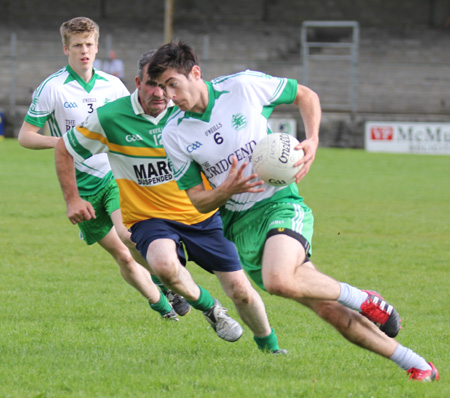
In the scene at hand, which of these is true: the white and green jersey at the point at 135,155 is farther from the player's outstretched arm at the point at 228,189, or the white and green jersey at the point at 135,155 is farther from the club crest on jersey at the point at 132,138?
the player's outstretched arm at the point at 228,189

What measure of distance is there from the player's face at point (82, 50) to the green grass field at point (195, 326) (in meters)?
2.11

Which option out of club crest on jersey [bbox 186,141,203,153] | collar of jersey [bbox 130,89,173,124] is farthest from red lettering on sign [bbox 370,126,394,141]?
club crest on jersey [bbox 186,141,203,153]

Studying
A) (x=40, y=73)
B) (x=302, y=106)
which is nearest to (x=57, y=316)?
(x=302, y=106)

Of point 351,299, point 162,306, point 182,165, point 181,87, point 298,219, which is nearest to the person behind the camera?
point 351,299

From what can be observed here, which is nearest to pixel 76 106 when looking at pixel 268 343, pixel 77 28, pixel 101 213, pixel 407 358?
pixel 77 28

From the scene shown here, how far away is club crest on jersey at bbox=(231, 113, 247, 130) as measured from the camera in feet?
16.1

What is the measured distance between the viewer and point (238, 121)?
4.91 m

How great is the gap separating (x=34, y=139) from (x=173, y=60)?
7.67ft

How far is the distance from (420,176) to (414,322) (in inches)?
501

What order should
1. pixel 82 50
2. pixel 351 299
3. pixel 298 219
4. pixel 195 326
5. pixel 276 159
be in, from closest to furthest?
pixel 351 299
pixel 276 159
pixel 298 219
pixel 195 326
pixel 82 50

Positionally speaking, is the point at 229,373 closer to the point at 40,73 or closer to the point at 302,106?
the point at 302,106

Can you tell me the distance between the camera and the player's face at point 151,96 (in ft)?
18.4

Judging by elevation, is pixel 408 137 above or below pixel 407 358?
below

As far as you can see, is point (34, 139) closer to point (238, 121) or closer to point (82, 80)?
point (82, 80)
